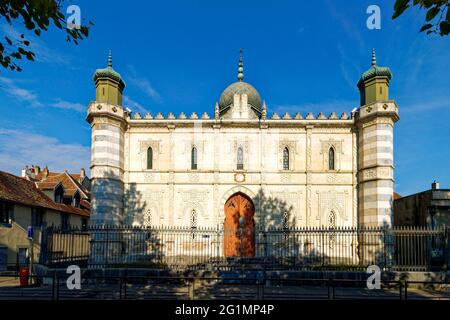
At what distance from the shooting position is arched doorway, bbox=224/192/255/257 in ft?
78.4

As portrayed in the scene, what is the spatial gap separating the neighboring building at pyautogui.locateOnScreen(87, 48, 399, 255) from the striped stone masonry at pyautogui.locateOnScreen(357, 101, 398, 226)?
0.28ft

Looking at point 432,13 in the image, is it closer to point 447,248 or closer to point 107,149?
point 447,248

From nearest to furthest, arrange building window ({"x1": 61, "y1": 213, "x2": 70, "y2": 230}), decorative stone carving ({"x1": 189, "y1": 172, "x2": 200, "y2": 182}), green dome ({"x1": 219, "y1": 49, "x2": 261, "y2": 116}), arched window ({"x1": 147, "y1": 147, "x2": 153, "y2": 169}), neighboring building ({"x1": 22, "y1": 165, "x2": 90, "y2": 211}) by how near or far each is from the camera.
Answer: decorative stone carving ({"x1": 189, "y1": 172, "x2": 200, "y2": 182}), arched window ({"x1": 147, "y1": 147, "x2": 153, "y2": 169}), green dome ({"x1": 219, "y1": 49, "x2": 261, "y2": 116}), building window ({"x1": 61, "y1": 213, "x2": 70, "y2": 230}), neighboring building ({"x1": 22, "y1": 165, "x2": 90, "y2": 211})

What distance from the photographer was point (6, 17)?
679 centimetres

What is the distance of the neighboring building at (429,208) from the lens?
22.2 metres

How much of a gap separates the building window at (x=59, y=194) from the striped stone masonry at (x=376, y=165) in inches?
972

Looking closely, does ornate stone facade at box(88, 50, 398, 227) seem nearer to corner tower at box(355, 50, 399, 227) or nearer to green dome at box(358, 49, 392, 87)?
corner tower at box(355, 50, 399, 227)

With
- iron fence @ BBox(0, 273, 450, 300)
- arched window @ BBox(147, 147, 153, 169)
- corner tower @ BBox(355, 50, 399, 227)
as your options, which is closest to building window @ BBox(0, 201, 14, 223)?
arched window @ BBox(147, 147, 153, 169)

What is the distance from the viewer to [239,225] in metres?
24.3

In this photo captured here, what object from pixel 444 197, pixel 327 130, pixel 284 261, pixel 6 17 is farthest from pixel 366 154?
pixel 6 17

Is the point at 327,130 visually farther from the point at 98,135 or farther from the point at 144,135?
the point at 98,135

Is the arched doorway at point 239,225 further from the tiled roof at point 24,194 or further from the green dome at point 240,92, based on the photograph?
the tiled roof at point 24,194

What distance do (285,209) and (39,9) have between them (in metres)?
19.9

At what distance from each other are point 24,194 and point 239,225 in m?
16.0
